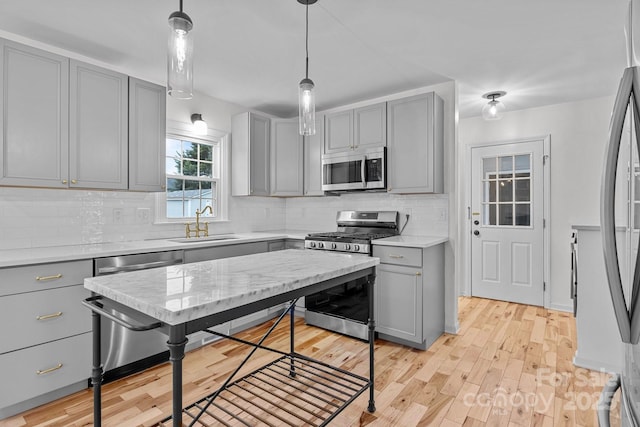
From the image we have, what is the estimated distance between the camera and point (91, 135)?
8.40 feet

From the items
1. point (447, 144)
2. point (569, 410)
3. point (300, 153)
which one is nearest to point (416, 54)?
point (447, 144)

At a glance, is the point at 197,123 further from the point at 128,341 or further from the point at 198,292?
the point at 198,292

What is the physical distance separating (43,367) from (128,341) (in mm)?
481

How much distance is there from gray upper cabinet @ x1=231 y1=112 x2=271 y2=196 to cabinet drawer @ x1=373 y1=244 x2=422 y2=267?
1591 millimetres

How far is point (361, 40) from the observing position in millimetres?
2574

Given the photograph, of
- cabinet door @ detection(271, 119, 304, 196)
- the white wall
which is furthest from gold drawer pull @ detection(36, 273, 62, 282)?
the white wall

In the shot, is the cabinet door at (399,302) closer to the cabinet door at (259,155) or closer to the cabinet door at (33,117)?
the cabinet door at (259,155)

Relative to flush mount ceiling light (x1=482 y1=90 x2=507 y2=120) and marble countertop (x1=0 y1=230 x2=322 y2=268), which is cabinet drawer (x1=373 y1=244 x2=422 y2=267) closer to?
marble countertop (x1=0 y1=230 x2=322 y2=268)

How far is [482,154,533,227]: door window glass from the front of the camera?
4215mm

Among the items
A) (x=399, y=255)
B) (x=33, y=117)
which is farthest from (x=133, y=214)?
(x=399, y=255)

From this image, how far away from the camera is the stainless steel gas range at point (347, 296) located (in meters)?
3.08

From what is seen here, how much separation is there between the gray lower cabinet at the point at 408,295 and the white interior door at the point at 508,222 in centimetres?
167

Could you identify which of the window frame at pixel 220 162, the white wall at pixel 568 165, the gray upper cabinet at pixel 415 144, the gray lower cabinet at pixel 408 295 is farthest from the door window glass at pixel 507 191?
the window frame at pixel 220 162

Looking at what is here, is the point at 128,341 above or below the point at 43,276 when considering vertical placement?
below
